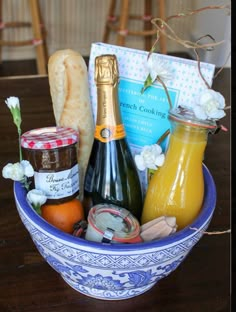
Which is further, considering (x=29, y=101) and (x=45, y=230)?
(x=29, y=101)

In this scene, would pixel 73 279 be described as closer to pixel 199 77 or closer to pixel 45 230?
pixel 45 230

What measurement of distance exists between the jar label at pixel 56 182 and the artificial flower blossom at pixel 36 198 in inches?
0.4

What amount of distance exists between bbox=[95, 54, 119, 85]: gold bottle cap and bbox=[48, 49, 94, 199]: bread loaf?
5 centimetres

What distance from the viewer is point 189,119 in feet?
1.21

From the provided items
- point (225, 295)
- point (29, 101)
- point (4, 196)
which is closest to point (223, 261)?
point (225, 295)

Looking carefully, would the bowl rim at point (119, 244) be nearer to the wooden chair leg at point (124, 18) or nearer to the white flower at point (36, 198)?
the white flower at point (36, 198)

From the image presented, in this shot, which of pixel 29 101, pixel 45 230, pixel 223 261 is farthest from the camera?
pixel 29 101

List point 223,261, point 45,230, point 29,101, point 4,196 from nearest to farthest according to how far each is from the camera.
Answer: point 45,230
point 223,261
point 4,196
point 29,101

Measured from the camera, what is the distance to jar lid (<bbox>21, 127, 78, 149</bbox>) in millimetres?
393

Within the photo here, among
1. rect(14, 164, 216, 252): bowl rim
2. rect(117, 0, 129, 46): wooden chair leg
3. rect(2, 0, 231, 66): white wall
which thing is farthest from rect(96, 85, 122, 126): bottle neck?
rect(2, 0, 231, 66): white wall

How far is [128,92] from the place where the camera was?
458 mm

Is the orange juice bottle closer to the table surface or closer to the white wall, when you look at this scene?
the table surface
